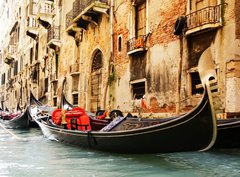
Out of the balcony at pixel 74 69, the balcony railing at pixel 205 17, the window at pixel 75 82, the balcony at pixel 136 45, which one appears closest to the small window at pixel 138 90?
the balcony at pixel 136 45

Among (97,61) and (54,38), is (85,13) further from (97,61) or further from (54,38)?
(54,38)

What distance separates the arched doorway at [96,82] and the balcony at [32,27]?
337 inches

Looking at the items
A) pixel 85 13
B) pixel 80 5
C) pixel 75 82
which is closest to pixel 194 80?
pixel 85 13

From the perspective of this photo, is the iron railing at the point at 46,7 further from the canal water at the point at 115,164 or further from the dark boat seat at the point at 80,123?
the canal water at the point at 115,164

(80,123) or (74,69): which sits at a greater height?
(74,69)

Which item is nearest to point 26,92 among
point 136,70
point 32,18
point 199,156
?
point 32,18

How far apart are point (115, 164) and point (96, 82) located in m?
7.28

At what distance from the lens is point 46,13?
1647cm

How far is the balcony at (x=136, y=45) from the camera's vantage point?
28.4ft

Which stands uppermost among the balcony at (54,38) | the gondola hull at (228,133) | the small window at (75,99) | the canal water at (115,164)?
the balcony at (54,38)

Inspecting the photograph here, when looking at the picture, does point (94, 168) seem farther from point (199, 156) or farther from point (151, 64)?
point (151, 64)

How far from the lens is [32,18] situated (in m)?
19.6

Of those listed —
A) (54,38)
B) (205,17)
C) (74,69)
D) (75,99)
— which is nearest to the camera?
(205,17)

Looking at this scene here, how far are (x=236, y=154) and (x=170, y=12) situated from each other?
389 cm
